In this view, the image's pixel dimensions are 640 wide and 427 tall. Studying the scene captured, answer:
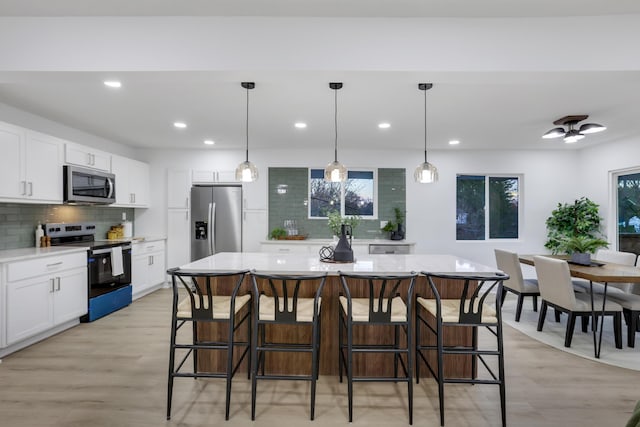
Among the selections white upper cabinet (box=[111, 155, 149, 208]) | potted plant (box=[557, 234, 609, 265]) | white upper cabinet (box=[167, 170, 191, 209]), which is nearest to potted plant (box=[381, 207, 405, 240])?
potted plant (box=[557, 234, 609, 265])

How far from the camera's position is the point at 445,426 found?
2.02 m

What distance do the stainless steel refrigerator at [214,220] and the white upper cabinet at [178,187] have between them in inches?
7.8

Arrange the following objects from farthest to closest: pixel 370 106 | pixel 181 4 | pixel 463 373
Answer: pixel 370 106 < pixel 463 373 < pixel 181 4

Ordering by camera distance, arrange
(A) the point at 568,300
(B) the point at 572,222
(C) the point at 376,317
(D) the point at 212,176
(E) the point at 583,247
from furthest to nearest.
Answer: (D) the point at 212,176 → (B) the point at 572,222 → (E) the point at 583,247 → (A) the point at 568,300 → (C) the point at 376,317

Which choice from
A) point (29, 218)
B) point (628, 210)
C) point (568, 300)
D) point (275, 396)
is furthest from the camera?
point (628, 210)

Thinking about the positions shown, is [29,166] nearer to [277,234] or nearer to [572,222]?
[277,234]

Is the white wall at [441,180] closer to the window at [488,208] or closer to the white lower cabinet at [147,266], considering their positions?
the window at [488,208]

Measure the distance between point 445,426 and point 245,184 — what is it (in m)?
4.55

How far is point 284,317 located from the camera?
2.13 meters

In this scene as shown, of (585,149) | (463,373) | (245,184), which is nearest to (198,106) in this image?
(245,184)

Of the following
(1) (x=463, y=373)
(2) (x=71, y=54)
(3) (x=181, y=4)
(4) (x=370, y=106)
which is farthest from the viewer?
(4) (x=370, y=106)

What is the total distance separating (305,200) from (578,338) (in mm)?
4067

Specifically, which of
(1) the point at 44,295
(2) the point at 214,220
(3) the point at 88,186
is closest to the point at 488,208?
(2) the point at 214,220

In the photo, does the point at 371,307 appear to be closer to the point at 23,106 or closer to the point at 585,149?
the point at 23,106
